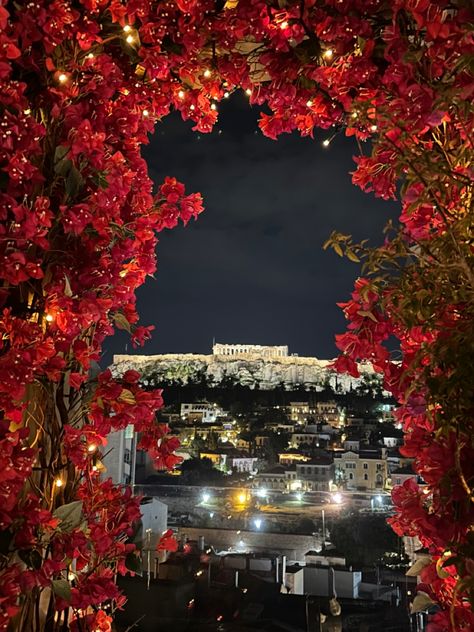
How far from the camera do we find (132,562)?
103cm

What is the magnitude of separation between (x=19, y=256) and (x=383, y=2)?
710 mm

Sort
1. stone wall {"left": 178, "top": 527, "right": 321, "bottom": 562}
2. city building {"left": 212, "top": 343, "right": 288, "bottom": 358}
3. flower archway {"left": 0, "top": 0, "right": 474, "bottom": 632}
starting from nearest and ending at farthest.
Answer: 1. flower archway {"left": 0, "top": 0, "right": 474, "bottom": 632}
2. stone wall {"left": 178, "top": 527, "right": 321, "bottom": 562}
3. city building {"left": 212, "top": 343, "right": 288, "bottom": 358}

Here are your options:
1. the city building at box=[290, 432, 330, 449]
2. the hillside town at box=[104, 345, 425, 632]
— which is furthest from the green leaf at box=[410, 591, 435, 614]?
the city building at box=[290, 432, 330, 449]

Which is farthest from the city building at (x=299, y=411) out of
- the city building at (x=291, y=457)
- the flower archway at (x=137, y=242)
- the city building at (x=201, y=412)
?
the flower archway at (x=137, y=242)

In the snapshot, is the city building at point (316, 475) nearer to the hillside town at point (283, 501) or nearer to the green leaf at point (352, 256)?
the hillside town at point (283, 501)

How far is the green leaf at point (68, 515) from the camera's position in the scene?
0.87 meters

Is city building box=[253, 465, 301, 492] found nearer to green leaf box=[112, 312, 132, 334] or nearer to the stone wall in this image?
the stone wall

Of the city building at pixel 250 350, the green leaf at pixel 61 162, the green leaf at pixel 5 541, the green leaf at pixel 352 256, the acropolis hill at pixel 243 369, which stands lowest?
the green leaf at pixel 5 541

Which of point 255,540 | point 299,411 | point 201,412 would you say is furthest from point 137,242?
point 299,411

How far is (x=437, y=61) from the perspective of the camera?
0.83 meters

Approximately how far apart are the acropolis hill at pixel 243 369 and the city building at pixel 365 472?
60.6 ft

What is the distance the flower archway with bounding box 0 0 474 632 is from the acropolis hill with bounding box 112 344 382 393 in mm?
36829

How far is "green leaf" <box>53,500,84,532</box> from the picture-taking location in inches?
34.3

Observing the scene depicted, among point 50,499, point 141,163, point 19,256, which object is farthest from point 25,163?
point 50,499
